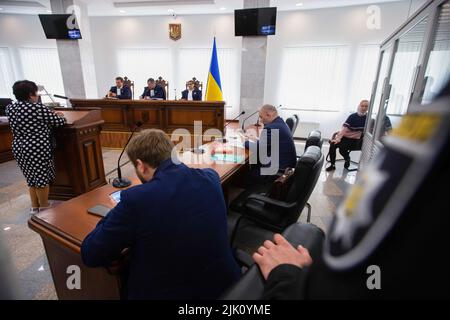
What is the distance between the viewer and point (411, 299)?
288 mm

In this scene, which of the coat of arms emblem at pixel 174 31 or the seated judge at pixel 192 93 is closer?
the seated judge at pixel 192 93

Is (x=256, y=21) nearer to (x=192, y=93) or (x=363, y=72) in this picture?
(x=192, y=93)

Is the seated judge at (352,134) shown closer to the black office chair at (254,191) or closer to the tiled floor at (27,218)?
the tiled floor at (27,218)

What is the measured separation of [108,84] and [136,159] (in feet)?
25.9

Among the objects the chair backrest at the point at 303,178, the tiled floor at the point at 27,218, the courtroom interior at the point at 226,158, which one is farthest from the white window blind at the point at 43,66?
the chair backrest at the point at 303,178

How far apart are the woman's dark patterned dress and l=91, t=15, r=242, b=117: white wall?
5457 millimetres

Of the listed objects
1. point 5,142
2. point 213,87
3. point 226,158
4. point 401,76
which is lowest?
point 5,142

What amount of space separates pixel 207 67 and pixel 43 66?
5.63m

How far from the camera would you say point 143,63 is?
727 centimetres

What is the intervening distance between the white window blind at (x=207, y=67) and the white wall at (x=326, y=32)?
40.2 inches

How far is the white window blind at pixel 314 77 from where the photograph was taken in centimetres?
595

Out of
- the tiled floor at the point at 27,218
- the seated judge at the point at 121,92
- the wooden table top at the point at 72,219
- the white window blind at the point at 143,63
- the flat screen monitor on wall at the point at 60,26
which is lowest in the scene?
the tiled floor at the point at 27,218

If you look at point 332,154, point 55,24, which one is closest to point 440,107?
point 332,154

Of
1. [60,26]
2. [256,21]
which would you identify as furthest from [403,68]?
[60,26]
